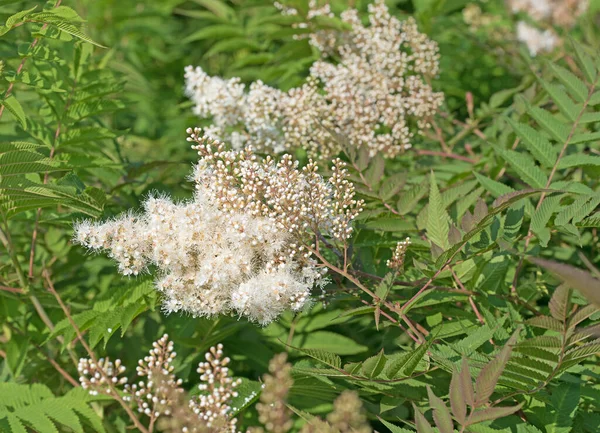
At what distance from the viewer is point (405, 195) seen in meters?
2.51

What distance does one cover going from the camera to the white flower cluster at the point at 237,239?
6.55ft

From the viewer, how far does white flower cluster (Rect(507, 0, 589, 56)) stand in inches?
189

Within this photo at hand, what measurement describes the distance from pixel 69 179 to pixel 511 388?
1.50 meters

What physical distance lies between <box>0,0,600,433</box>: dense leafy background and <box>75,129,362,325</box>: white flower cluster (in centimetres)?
18

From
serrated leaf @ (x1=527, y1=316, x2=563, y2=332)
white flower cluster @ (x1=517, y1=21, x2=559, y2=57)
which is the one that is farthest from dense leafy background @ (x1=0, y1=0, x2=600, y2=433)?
white flower cluster @ (x1=517, y1=21, x2=559, y2=57)

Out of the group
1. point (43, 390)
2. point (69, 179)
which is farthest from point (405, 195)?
point (43, 390)

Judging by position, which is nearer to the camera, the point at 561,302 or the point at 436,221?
the point at 561,302

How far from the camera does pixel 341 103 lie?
9.70 ft

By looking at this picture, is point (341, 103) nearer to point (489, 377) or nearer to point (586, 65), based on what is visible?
point (586, 65)

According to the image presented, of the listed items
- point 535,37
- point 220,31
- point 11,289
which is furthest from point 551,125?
point 535,37

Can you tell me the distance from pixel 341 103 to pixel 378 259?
646 millimetres

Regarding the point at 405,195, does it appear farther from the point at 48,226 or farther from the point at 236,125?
the point at 48,226

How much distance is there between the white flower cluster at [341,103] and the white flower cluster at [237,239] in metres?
0.62

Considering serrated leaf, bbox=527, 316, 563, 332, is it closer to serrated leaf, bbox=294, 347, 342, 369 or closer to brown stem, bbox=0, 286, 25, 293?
serrated leaf, bbox=294, 347, 342, 369
